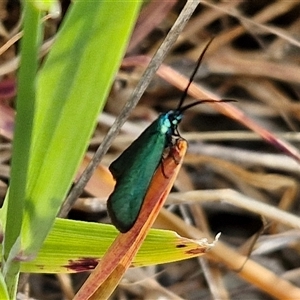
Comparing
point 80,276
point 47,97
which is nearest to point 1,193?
point 80,276

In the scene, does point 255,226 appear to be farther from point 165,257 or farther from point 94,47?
point 94,47

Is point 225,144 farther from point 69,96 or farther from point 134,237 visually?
point 69,96

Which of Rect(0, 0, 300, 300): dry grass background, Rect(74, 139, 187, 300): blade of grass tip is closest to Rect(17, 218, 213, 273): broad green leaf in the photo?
Rect(74, 139, 187, 300): blade of grass tip

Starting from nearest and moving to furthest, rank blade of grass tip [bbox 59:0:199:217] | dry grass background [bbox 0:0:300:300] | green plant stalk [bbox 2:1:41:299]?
green plant stalk [bbox 2:1:41:299]
blade of grass tip [bbox 59:0:199:217]
dry grass background [bbox 0:0:300:300]

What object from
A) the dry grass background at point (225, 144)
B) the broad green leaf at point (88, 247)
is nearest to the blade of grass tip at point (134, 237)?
the broad green leaf at point (88, 247)

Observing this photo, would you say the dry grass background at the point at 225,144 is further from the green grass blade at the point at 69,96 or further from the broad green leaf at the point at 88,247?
the green grass blade at the point at 69,96

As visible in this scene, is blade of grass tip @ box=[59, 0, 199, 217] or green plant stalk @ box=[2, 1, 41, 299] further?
blade of grass tip @ box=[59, 0, 199, 217]

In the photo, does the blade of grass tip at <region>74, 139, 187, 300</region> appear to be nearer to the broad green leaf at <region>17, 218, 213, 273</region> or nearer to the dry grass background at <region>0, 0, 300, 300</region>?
the broad green leaf at <region>17, 218, 213, 273</region>

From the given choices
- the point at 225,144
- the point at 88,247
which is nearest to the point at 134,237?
the point at 88,247
